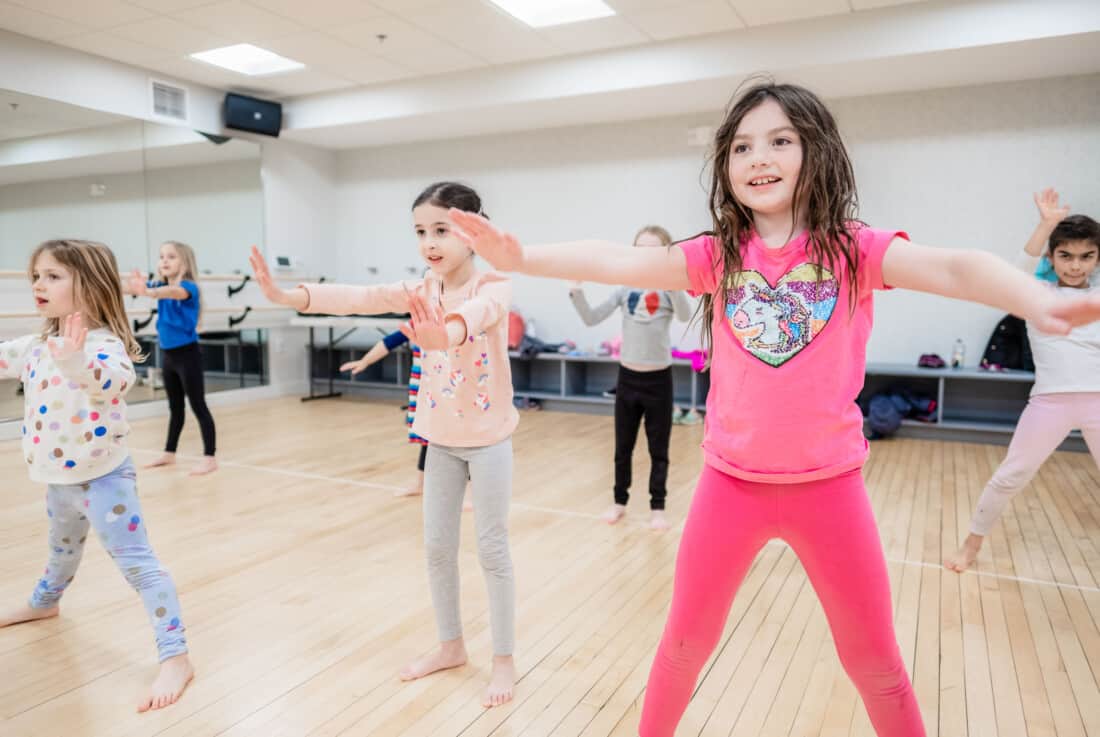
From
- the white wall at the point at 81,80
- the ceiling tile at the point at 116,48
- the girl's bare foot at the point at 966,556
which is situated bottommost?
the girl's bare foot at the point at 966,556

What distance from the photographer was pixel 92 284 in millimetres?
2051

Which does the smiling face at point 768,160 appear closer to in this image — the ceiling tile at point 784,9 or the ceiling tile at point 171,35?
the ceiling tile at point 784,9

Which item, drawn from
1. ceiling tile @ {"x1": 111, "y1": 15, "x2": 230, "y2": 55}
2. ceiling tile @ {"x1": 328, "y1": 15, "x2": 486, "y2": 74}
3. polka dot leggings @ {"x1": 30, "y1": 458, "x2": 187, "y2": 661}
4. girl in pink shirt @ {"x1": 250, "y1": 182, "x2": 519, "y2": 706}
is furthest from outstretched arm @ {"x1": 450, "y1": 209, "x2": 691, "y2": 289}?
ceiling tile @ {"x1": 111, "y1": 15, "x2": 230, "y2": 55}

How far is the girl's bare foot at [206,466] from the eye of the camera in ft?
14.1

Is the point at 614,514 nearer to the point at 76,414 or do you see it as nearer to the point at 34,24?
the point at 76,414

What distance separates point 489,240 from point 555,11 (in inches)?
178

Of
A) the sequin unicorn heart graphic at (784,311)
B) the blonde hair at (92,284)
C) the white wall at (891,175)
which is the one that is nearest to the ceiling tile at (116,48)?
the white wall at (891,175)

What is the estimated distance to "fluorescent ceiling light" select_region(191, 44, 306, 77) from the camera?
19.6ft

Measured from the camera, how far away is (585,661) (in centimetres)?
215

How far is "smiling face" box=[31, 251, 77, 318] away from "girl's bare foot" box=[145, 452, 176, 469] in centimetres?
271

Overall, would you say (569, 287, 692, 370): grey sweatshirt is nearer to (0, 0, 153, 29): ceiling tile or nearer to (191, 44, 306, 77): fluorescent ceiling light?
(0, 0, 153, 29): ceiling tile

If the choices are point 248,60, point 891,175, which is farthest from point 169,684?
point 891,175

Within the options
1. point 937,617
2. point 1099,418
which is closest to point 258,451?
point 937,617

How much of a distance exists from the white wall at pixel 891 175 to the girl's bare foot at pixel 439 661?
5.08 m
